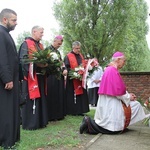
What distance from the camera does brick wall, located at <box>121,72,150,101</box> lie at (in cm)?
1239

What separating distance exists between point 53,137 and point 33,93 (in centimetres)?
113

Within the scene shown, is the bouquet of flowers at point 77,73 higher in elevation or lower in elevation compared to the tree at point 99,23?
lower

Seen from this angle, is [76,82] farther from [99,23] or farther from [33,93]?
[99,23]

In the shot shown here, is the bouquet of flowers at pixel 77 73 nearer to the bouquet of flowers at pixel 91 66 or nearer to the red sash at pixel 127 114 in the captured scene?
the bouquet of flowers at pixel 91 66

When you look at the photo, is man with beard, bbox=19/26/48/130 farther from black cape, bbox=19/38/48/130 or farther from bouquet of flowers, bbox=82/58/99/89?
bouquet of flowers, bbox=82/58/99/89

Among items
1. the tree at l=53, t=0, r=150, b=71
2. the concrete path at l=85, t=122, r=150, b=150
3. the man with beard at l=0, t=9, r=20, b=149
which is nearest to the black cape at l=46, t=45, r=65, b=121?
the concrete path at l=85, t=122, r=150, b=150

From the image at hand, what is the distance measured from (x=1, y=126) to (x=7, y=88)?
609mm

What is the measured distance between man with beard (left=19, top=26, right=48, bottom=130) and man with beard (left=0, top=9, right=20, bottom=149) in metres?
1.30

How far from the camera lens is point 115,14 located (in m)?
14.3

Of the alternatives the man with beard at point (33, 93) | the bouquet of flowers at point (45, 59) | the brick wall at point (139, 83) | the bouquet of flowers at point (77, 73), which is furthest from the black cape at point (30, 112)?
the brick wall at point (139, 83)

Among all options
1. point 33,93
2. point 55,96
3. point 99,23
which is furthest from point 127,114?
point 99,23

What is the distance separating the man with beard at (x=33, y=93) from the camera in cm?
597

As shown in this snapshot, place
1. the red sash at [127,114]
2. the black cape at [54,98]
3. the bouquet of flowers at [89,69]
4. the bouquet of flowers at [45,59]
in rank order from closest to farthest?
1. the red sash at [127,114]
2. the bouquet of flowers at [45,59]
3. the black cape at [54,98]
4. the bouquet of flowers at [89,69]

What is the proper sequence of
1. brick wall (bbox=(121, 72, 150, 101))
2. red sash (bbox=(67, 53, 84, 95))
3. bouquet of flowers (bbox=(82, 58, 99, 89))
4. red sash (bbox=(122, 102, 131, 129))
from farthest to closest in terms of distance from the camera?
brick wall (bbox=(121, 72, 150, 101)), red sash (bbox=(67, 53, 84, 95)), bouquet of flowers (bbox=(82, 58, 99, 89)), red sash (bbox=(122, 102, 131, 129))
